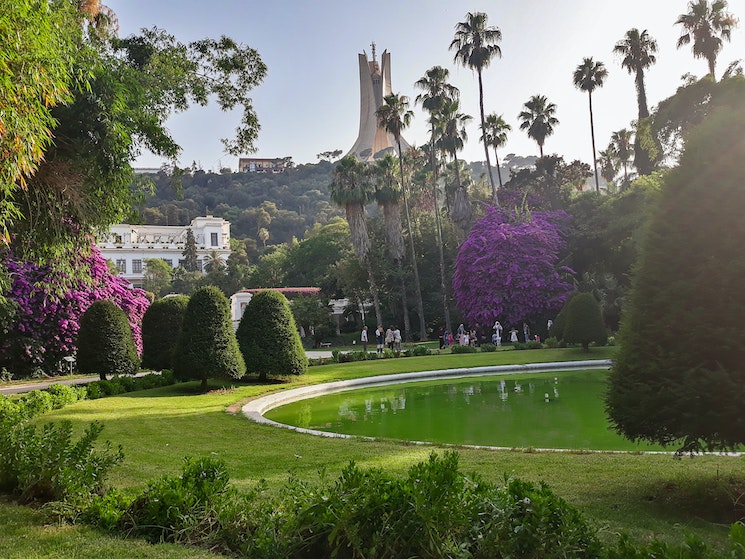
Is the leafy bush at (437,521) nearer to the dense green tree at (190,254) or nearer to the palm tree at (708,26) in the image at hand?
the palm tree at (708,26)

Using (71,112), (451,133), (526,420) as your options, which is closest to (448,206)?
(451,133)

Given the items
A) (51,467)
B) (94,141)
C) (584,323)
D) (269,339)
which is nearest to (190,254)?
(584,323)

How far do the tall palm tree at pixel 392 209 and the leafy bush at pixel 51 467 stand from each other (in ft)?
105

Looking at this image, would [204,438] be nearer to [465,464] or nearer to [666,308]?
[465,464]

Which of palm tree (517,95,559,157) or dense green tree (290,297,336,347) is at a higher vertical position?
palm tree (517,95,559,157)

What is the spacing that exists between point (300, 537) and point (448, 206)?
41.4 meters

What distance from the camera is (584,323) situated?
73.8ft

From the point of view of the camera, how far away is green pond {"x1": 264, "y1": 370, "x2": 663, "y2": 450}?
959 centimetres

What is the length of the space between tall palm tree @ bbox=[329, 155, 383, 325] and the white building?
4665cm

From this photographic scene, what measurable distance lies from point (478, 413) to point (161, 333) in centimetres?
1164

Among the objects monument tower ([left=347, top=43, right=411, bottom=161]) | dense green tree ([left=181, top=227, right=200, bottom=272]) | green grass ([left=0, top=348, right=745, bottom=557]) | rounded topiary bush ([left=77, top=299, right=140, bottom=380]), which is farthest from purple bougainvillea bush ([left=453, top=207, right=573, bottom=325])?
monument tower ([left=347, top=43, right=411, bottom=161])

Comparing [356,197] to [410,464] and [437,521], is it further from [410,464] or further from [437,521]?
[437,521]

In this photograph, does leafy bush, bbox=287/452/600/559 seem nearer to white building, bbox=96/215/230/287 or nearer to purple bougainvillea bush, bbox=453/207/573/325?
purple bougainvillea bush, bbox=453/207/573/325

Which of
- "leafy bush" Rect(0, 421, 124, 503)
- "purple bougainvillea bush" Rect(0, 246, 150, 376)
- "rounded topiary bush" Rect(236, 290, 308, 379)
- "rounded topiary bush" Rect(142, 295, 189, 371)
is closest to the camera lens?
"leafy bush" Rect(0, 421, 124, 503)
